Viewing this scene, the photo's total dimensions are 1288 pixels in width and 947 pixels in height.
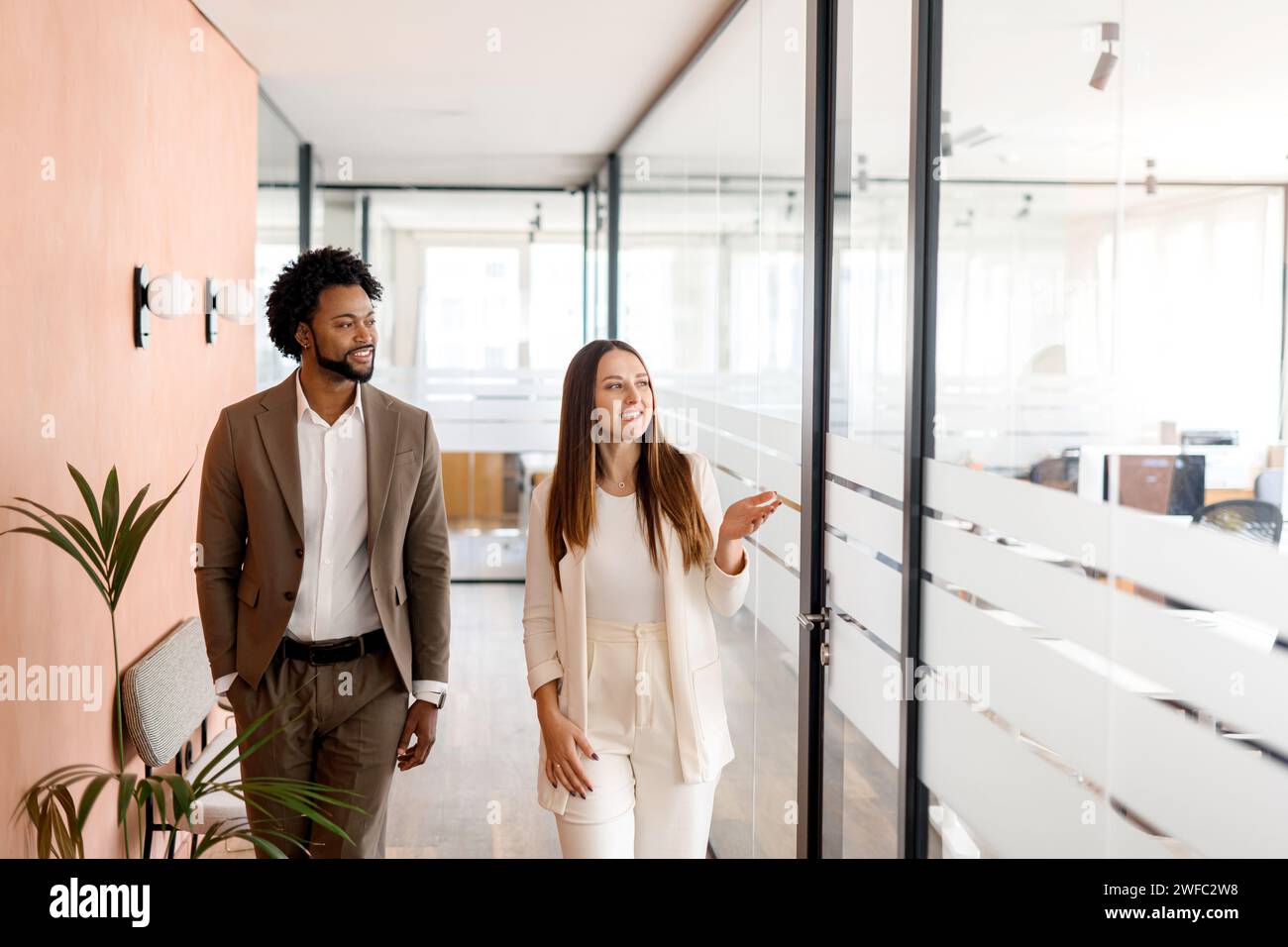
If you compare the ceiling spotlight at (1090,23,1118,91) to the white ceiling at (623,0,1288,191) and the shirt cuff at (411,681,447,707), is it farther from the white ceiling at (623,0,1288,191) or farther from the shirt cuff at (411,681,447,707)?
the shirt cuff at (411,681,447,707)

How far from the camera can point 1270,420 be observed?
4.28ft

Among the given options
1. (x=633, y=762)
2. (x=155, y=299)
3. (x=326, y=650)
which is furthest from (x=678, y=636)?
(x=155, y=299)

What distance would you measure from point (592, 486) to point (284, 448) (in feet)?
2.21

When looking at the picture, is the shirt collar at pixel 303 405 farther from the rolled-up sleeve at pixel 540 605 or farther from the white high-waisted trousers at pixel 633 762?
the white high-waisted trousers at pixel 633 762

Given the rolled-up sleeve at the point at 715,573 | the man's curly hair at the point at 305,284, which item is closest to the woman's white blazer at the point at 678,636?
the rolled-up sleeve at the point at 715,573

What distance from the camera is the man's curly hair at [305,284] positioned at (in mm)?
2635

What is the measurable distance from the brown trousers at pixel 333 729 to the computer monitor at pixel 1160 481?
156cm

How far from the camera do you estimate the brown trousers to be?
2461 mm

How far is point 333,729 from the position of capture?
8.20ft

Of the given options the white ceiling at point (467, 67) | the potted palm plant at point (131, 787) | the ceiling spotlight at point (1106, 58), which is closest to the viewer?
the ceiling spotlight at point (1106, 58)

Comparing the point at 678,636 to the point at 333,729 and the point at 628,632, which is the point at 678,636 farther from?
the point at 333,729

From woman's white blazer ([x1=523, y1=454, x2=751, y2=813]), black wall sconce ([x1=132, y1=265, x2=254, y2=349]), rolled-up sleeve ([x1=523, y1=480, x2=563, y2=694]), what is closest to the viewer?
woman's white blazer ([x1=523, y1=454, x2=751, y2=813])

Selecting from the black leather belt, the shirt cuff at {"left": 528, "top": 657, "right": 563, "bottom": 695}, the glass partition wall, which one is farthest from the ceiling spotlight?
the black leather belt
